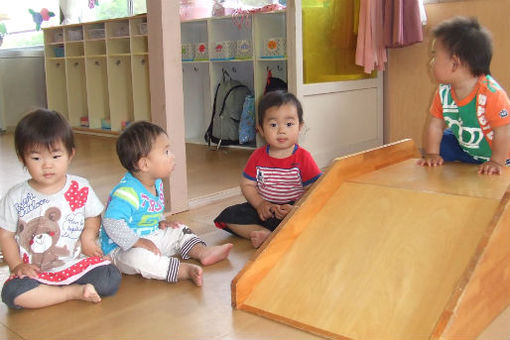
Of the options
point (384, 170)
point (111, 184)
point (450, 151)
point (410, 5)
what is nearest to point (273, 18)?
point (410, 5)

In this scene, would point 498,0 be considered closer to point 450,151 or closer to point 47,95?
→ point 450,151

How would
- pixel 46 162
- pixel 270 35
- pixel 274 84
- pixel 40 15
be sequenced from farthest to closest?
pixel 40 15 → pixel 270 35 → pixel 274 84 → pixel 46 162

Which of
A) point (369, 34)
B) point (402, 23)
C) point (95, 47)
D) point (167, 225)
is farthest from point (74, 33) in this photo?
point (167, 225)

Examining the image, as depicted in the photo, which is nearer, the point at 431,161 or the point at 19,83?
the point at 431,161

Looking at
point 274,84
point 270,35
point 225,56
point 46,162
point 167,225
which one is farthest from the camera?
point 225,56

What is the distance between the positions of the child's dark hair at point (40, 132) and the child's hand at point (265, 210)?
0.73 meters

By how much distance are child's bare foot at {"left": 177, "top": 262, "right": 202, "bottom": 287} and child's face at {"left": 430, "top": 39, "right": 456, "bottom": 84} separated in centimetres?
101

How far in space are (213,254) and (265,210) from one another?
0.99 ft

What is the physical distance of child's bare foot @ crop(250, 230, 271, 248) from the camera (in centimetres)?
189

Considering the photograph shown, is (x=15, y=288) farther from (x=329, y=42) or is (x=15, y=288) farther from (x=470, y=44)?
(x=329, y=42)

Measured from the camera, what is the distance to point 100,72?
209 inches

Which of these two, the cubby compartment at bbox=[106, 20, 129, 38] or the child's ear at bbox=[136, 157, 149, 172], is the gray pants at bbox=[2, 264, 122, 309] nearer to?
the child's ear at bbox=[136, 157, 149, 172]

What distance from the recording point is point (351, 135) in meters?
3.61

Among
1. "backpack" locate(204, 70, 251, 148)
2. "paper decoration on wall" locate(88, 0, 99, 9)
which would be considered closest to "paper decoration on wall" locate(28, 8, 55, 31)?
"paper decoration on wall" locate(88, 0, 99, 9)
